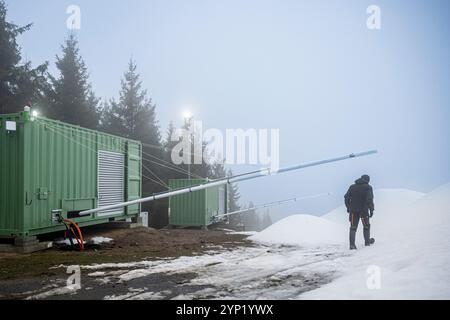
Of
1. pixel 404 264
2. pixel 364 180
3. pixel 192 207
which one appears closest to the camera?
pixel 404 264

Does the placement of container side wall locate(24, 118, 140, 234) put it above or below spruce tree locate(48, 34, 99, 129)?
below

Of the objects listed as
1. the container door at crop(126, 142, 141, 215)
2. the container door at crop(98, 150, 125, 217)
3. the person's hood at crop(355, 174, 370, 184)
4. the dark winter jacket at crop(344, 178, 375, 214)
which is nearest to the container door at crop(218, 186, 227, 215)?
the container door at crop(126, 142, 141, 215)

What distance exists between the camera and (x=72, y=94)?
26.8 metres

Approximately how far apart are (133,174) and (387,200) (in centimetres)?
1139

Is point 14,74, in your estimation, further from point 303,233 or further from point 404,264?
point 404,264

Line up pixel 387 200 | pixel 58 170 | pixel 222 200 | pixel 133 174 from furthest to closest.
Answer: pixel 222 200, pixel 387 200, pixel 133 174, pixel 58 170

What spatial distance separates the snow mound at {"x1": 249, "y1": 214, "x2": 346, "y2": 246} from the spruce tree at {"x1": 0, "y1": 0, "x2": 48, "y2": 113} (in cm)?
1791

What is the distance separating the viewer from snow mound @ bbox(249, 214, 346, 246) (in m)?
10.4

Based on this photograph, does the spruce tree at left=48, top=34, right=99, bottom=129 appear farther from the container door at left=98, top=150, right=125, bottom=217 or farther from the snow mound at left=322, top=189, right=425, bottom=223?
the snow mound at left=322, top=189, right=425, bottom=223

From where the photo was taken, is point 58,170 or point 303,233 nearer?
point 58,170

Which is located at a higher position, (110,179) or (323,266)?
(110,179)

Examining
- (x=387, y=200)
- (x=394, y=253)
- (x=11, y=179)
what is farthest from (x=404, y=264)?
(x=387, y=200)

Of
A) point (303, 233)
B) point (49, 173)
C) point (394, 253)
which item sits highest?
point (49, 173)

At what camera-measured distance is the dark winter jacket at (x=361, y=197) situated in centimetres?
878
